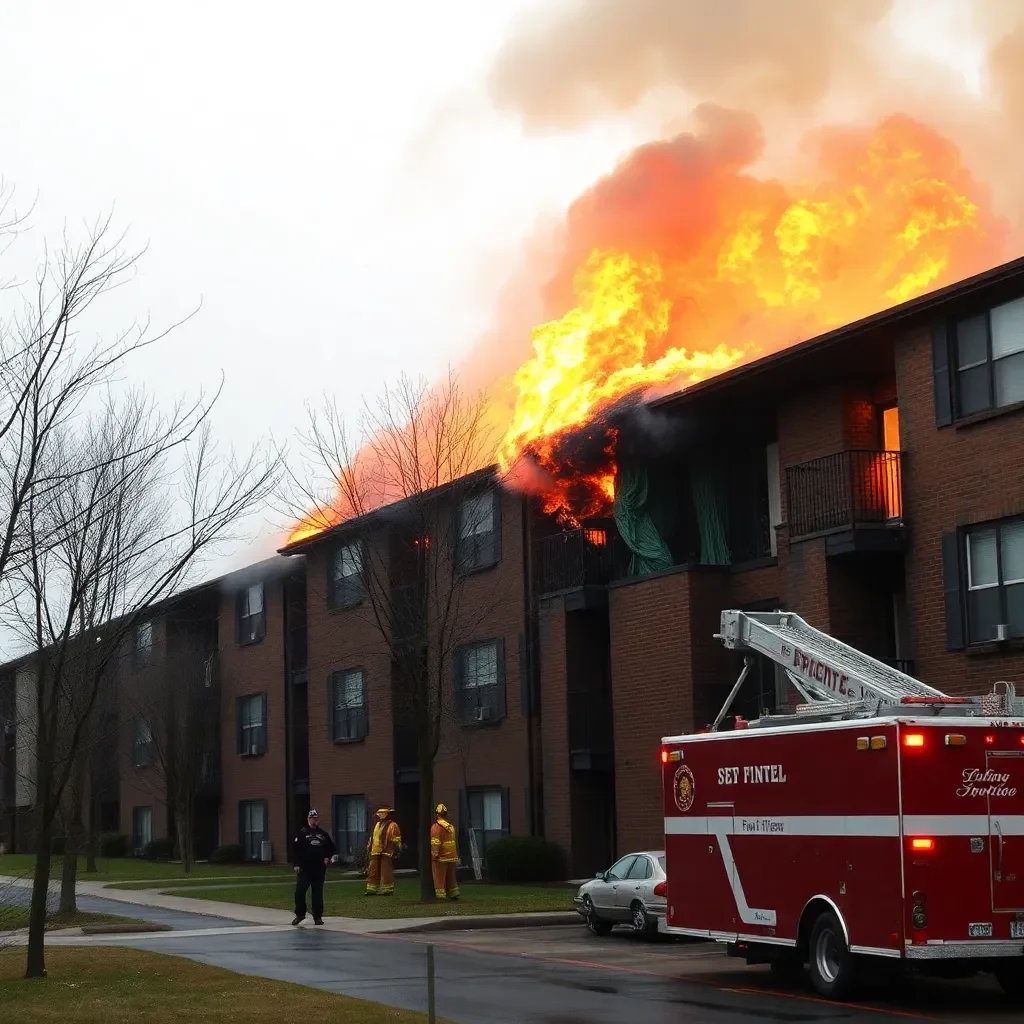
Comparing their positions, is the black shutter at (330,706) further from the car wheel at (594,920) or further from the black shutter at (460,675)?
the car wheel at (594,920)

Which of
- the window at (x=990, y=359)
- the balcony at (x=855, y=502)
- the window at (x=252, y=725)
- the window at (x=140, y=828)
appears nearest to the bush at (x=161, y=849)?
the window at (x=140, y=828)

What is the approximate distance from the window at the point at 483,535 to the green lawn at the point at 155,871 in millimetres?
9674

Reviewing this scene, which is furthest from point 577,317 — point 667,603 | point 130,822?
point 130,822

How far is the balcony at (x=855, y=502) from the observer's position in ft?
81.3

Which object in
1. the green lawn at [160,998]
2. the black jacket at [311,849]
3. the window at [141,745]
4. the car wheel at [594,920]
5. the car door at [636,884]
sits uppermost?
the window at [141,745]

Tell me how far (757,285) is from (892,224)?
2.70 metres

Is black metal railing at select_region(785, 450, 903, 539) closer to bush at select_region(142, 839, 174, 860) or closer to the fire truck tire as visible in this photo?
the fire truck tire

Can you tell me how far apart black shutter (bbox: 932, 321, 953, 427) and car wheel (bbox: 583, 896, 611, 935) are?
337 inches

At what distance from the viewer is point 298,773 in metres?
46.9

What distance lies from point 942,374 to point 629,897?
8820 millimetres

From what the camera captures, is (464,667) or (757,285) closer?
(757,285)

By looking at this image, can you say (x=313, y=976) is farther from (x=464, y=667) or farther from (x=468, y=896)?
(x=464, y=667)

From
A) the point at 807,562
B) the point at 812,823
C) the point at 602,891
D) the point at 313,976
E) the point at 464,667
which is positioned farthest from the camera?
the point at 464,667

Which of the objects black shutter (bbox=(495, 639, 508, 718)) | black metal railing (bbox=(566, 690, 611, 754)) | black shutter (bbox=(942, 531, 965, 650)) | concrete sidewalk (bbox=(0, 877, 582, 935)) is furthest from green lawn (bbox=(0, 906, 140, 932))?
black shutter (bbox=(942, 531, 965, 650))
